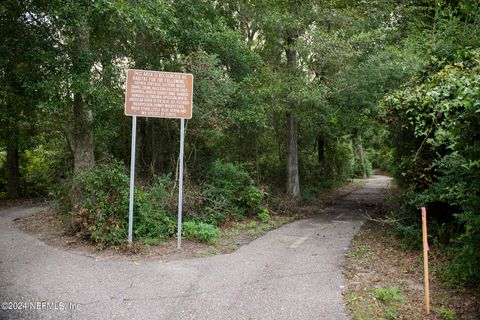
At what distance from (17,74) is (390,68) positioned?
32.5 ft

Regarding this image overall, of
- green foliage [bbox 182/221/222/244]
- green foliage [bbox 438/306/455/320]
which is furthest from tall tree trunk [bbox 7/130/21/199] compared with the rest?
green foliage [bbox 438/306/455/320]

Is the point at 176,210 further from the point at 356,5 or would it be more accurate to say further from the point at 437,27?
the point at 356,5

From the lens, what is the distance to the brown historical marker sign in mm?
7527

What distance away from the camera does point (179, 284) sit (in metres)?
5.64

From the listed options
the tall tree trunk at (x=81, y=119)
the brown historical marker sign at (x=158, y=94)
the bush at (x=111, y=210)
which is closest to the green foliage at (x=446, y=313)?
the bush at (x=111, y=210)

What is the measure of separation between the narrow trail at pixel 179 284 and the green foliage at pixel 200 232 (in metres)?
0.86

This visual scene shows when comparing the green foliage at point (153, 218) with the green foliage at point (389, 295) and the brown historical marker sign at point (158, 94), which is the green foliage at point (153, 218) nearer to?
the brown historical marker sign at point (158, 94)

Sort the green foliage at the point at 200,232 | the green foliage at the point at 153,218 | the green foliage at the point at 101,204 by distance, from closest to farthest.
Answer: the green foliage at the point at 101,204
the green foliage at the point at 153,218
the green foliage at the point at 200,232

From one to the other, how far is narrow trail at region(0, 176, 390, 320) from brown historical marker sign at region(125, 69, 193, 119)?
326 centimetres

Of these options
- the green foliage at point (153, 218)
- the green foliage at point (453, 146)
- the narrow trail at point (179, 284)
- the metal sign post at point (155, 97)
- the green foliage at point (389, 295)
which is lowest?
the narrow trail at point (179, 284)

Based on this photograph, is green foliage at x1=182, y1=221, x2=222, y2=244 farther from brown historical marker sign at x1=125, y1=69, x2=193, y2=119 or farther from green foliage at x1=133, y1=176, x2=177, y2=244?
brown historical marker sign at x1=125, y1=69, x2=193, y2=119

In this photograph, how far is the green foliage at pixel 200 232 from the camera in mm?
8265

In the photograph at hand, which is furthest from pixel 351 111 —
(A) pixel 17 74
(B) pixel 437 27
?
(A) pixel 17 74

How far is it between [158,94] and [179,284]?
4.21m
